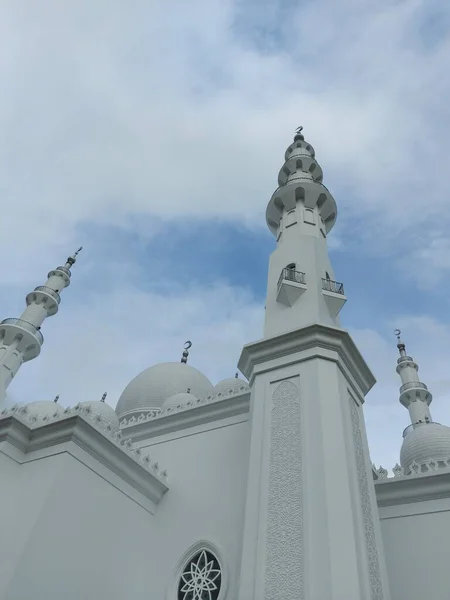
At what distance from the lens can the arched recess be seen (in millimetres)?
6505

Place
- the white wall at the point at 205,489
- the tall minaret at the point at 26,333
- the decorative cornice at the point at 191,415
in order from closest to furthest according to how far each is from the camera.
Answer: the white wall at the point at 205,489
the decorative cornice at the point at 191,415
the tall minaret at the point at 26,333

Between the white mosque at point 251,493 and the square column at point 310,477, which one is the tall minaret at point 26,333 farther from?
the square column at point 310,477

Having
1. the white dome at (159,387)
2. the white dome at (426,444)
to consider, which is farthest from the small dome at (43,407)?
the white dome at (426,444)

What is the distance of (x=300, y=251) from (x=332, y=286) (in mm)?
1099

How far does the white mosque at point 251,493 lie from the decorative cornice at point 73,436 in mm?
19

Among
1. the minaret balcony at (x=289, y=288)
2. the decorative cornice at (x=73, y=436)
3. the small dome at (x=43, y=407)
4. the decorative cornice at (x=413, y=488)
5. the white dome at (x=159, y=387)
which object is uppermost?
the white dome at (x=159, y=387)

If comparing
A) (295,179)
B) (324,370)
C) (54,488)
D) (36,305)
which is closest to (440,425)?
(324,370)

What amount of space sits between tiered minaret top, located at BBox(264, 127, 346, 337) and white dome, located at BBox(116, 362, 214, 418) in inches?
184

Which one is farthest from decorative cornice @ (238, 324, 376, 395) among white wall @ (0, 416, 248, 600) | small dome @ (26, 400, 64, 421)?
small dome @ (26, 400, 64, 421)

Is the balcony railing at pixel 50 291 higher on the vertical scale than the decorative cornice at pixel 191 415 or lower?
higher

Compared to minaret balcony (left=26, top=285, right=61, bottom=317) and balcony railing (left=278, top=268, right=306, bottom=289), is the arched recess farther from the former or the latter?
minaret balcony (left=26, top=285, right=61, bottom=317)

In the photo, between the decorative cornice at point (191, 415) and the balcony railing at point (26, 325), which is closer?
the decorative cornice at point (191, 415)

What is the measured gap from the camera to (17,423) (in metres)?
7.22

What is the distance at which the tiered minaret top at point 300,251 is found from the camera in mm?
8398
